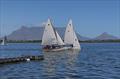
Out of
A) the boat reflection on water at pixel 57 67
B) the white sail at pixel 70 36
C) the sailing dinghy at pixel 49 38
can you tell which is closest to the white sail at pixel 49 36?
the sailing dinghy at pixel 49 38

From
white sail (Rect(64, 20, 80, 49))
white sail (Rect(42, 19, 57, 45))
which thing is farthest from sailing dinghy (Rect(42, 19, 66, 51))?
white sail (Rect(64, 20, 80, 49))

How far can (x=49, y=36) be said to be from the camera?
13000cm

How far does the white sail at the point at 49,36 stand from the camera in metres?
130

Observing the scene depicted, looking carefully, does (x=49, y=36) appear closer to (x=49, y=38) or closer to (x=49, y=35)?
(x=49, y=35)

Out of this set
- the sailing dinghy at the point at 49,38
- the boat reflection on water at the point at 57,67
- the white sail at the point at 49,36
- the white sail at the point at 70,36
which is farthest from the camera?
the white sail at the point at 70,36

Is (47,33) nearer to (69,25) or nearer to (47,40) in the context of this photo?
(47,40)

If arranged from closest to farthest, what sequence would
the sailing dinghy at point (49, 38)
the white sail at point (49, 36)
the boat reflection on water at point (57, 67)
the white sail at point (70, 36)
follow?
the boat reflection on water at point (57, 67)
the white sail at point (49, 36)
the sailing dinghy at point (49, 38)
the white sail at point (70, 36)

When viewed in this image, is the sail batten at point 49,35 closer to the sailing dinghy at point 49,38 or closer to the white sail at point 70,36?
the sailing dinghy at point 49,38

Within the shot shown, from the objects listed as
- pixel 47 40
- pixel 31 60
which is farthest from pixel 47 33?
pixel 31 60

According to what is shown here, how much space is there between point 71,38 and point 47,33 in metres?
15.0

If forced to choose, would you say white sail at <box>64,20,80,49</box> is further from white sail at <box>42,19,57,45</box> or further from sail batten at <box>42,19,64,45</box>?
white sail at <box>42,19,57,45</box>

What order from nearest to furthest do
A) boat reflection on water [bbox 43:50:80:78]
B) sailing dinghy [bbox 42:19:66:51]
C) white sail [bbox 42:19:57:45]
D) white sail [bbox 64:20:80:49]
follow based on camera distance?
1. boat reflection on water [bbox 43:50:80:78]
2. white sail [bbox 42:19:57:45]
3. sailing dinghy [bbox 42:19:66:51]
4. white sail [bbox 64:20:80:49]

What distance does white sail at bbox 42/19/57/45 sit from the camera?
427 feet

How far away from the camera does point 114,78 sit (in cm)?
5384
